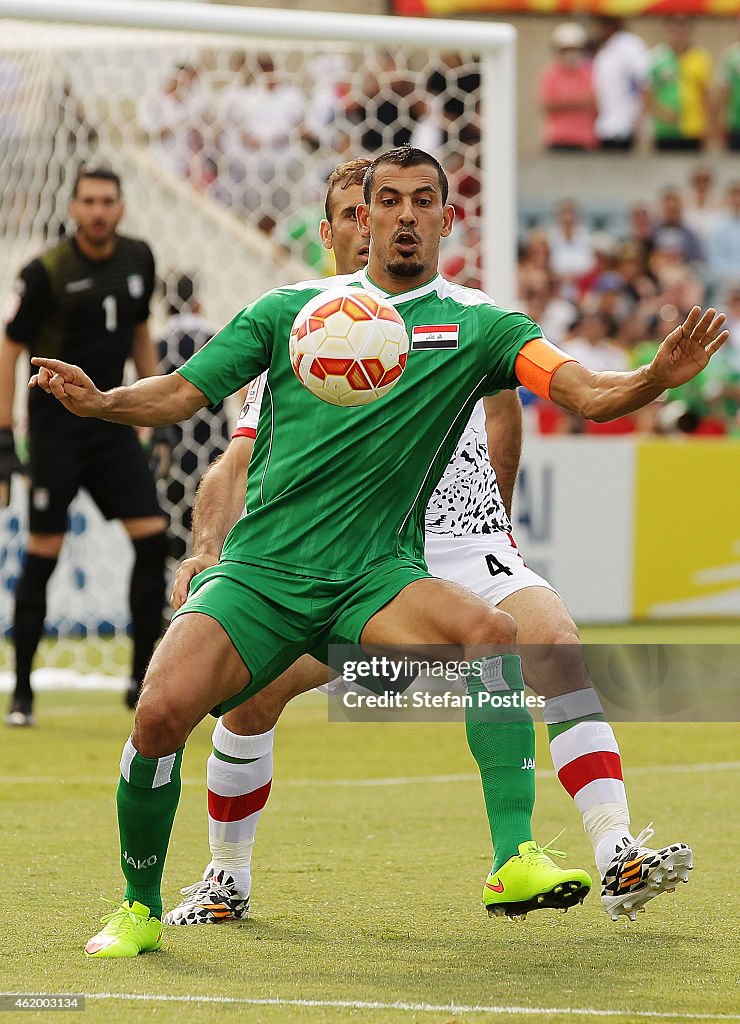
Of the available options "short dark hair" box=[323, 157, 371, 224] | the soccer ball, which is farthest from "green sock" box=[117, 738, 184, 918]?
"short dark hair" box=[323, 157, 371, 224]

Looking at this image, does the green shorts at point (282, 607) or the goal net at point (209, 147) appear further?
the goal net at point (209, 147)

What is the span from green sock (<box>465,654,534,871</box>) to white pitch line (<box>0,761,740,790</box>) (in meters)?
2.91

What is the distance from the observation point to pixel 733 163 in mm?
21797

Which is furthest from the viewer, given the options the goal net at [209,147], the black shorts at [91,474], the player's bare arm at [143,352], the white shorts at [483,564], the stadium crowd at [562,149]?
the stadium crowd at [562,149]

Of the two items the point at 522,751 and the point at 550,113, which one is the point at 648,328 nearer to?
the point at 550,113

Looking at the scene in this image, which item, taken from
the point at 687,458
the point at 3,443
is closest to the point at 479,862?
the point at 3,443

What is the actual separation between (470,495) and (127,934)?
6.44 ft

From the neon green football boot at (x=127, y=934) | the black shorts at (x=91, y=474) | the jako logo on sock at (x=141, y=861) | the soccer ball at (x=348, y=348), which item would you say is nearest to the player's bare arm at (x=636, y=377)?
the soccer ball at (x=348, y=348)

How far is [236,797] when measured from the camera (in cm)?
521

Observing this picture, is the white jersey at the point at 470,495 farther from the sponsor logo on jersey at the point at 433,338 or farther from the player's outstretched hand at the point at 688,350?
the player's outstretched hand at the point at 688,350

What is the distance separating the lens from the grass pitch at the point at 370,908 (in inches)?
162

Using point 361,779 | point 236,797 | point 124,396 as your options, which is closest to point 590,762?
point 236,797

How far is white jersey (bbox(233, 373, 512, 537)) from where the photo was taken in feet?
19.1

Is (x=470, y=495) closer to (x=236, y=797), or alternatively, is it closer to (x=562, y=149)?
(x=236, y=797)
